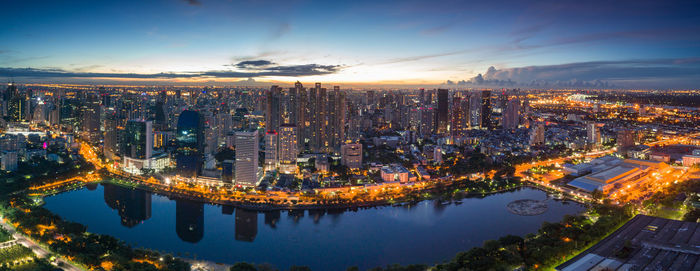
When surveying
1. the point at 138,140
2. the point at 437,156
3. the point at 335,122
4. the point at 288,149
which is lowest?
the point at 437,156

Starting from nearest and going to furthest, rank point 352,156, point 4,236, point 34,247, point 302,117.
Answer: point 34,247 → point 4,236 → point 352,156 → point 302,117

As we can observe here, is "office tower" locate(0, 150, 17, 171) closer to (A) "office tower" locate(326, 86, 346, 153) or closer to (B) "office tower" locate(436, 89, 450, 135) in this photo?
(A) "office tower" locate(326, 86, 346, 153)

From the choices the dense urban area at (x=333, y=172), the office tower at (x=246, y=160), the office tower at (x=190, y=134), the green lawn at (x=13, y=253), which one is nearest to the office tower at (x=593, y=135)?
the dense urban area at (x=333, y=172)

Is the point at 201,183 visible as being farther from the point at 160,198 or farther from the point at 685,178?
the point at 685,178

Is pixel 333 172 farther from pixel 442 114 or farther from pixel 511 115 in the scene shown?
pixel 511 115

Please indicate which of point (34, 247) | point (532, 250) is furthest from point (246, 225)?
point (532, 250)

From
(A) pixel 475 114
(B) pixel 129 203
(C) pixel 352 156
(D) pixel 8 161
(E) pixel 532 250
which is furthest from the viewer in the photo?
(A) pixel 475 114

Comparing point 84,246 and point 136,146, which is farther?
point 136,146

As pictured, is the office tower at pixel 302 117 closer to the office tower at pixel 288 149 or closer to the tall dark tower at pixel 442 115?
the office tower at pixel 288 149
